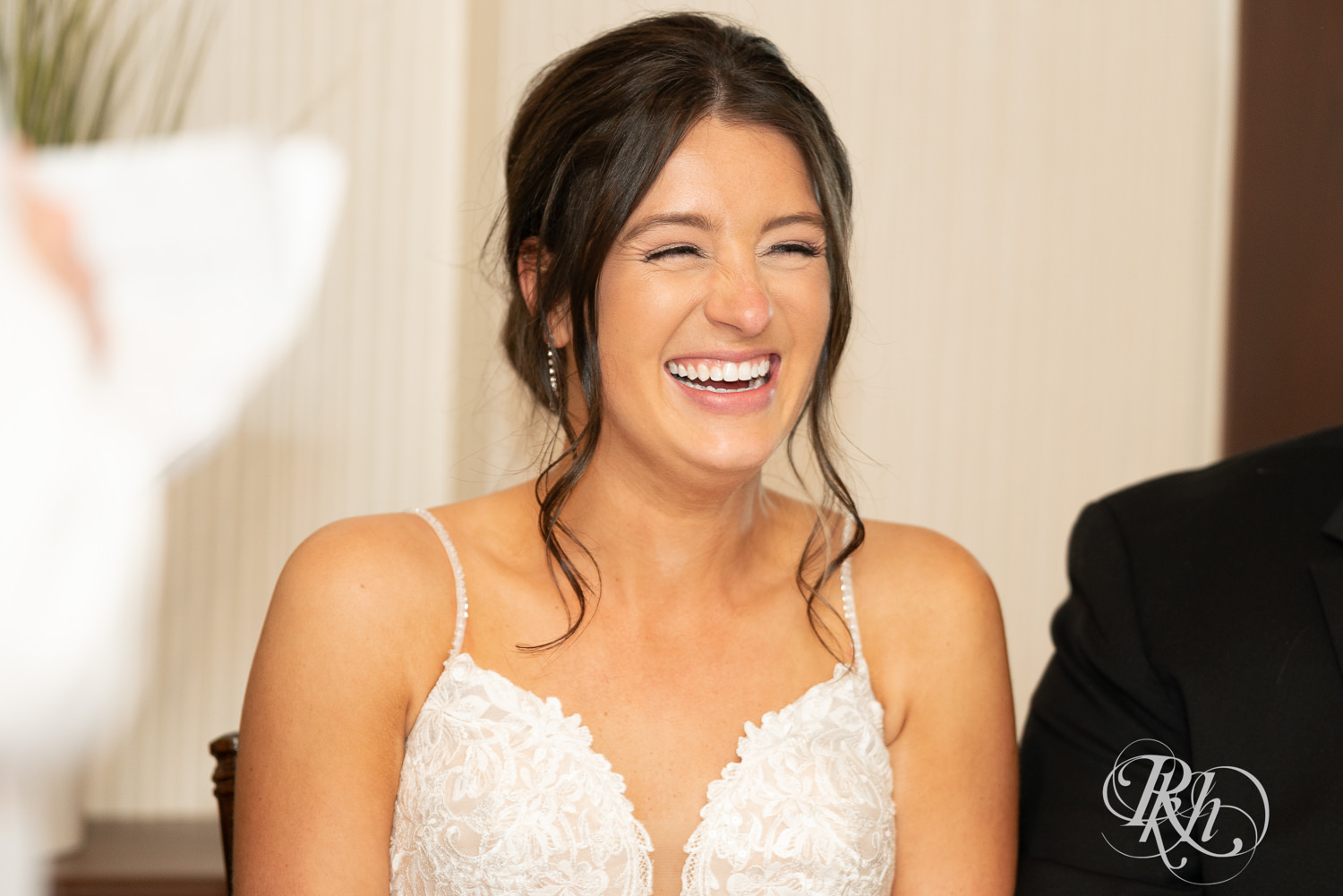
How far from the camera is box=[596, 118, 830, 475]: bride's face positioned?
61.7 inches

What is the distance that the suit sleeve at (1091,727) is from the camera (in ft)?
4.99

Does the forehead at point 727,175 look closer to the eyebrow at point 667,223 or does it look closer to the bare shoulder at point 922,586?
the eyebrow at point 667,223

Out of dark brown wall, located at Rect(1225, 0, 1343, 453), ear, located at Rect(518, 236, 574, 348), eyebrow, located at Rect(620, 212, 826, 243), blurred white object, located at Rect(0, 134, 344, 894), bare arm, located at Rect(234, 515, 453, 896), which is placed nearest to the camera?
blurred white object, located at Rect(0, 134, 344, 894)

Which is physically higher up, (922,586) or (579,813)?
(922,586)

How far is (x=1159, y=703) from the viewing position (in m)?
1.58

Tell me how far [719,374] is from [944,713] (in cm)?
53

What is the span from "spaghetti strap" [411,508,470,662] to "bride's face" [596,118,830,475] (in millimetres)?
275

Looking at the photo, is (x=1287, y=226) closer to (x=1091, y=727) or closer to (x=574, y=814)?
(x=1091, y=727)

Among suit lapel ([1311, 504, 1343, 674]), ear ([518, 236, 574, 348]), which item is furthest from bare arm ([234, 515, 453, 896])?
suit lapel ([1311, 504, 1343, 674])

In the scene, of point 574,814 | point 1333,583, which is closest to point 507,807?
point 574,814

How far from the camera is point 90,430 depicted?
51cm

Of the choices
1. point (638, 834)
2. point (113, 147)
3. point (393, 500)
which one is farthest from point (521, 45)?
point (113, 147)

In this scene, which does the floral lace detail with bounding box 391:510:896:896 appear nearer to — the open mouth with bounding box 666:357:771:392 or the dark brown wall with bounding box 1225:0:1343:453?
the open mouth with bounding box 666:357:771:392

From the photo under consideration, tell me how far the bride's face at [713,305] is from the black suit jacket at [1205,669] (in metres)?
0.48
